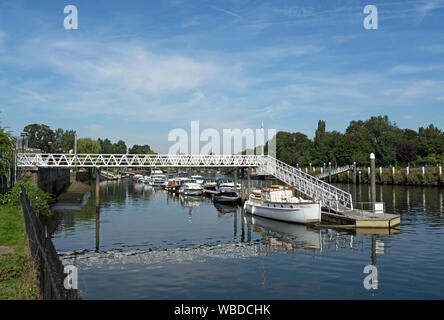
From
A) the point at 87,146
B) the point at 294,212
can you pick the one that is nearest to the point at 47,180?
the point at 294,212

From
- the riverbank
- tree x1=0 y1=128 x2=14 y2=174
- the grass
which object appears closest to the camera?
the grass

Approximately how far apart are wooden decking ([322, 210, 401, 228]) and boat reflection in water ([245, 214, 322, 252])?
296 centimetres

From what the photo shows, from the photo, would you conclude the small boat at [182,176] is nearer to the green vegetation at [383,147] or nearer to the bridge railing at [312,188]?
the bridge railing at [312,188]

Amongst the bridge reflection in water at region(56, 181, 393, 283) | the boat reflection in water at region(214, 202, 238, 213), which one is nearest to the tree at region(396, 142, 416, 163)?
the boat reflection in water at region(214, 202, 238, 213)

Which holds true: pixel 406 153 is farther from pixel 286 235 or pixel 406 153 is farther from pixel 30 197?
pixel 30 197

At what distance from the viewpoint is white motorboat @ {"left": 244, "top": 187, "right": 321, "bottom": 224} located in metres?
39.1

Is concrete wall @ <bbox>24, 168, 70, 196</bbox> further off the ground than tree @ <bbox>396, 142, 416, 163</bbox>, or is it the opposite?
tree @ <bbox>396, 142, 416, 163</bbox>

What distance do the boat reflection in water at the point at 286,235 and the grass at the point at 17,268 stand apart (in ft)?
58.7

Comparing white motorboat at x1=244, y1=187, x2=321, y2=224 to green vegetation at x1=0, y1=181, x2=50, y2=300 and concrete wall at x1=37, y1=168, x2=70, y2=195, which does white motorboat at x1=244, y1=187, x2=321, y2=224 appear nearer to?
green vegetation at x1=0, y1=181, x2=50, y2=300

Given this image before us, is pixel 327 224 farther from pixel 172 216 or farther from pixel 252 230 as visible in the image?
pixel 172 216

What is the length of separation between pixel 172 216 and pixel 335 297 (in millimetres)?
32964

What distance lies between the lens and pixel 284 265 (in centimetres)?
2438

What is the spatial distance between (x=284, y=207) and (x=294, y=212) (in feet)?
4.71

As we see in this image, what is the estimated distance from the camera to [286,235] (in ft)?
115
